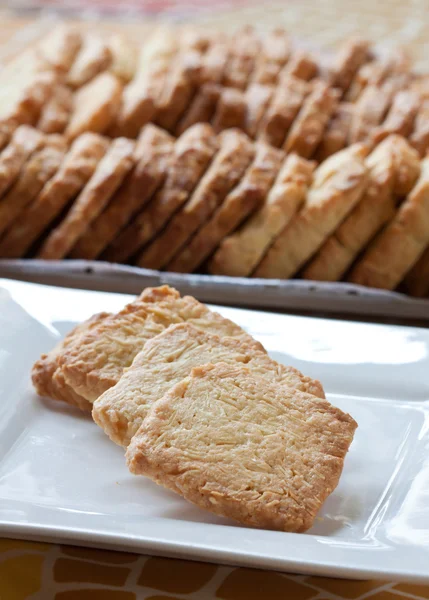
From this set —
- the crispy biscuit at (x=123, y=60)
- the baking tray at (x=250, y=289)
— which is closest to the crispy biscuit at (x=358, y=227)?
the baking tray at (x=250, y=289)

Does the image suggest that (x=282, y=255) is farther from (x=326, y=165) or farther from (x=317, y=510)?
(x=317, y=510)

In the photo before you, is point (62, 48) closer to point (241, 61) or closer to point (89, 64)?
point (89, 64)

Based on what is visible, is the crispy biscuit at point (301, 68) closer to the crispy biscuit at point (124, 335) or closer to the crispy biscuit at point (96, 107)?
the crispy biscuit at point (96, 107)

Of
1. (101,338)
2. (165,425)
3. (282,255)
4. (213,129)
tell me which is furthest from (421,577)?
(213,129)

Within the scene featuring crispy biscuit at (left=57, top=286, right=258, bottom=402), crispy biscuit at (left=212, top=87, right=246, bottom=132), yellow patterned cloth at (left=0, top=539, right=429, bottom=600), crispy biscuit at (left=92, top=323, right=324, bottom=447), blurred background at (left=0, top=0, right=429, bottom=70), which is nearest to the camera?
yellow patterned cloth at (left=0, top=539, right=429, bottom=600)

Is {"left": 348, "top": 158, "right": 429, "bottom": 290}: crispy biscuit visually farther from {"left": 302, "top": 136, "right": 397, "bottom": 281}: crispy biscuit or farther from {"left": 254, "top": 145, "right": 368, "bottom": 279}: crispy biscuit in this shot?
{"left": 254, "top": 145, "right": 368, "bottom": 279}: crispy biscuit

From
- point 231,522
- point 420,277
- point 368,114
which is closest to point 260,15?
point 368,114

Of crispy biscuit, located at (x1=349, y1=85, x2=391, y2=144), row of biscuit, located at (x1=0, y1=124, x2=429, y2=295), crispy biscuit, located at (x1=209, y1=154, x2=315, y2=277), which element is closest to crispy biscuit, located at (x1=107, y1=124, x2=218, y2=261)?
row of biscuit, located at (x1=0, y1=124, x2=429, y2=295)
